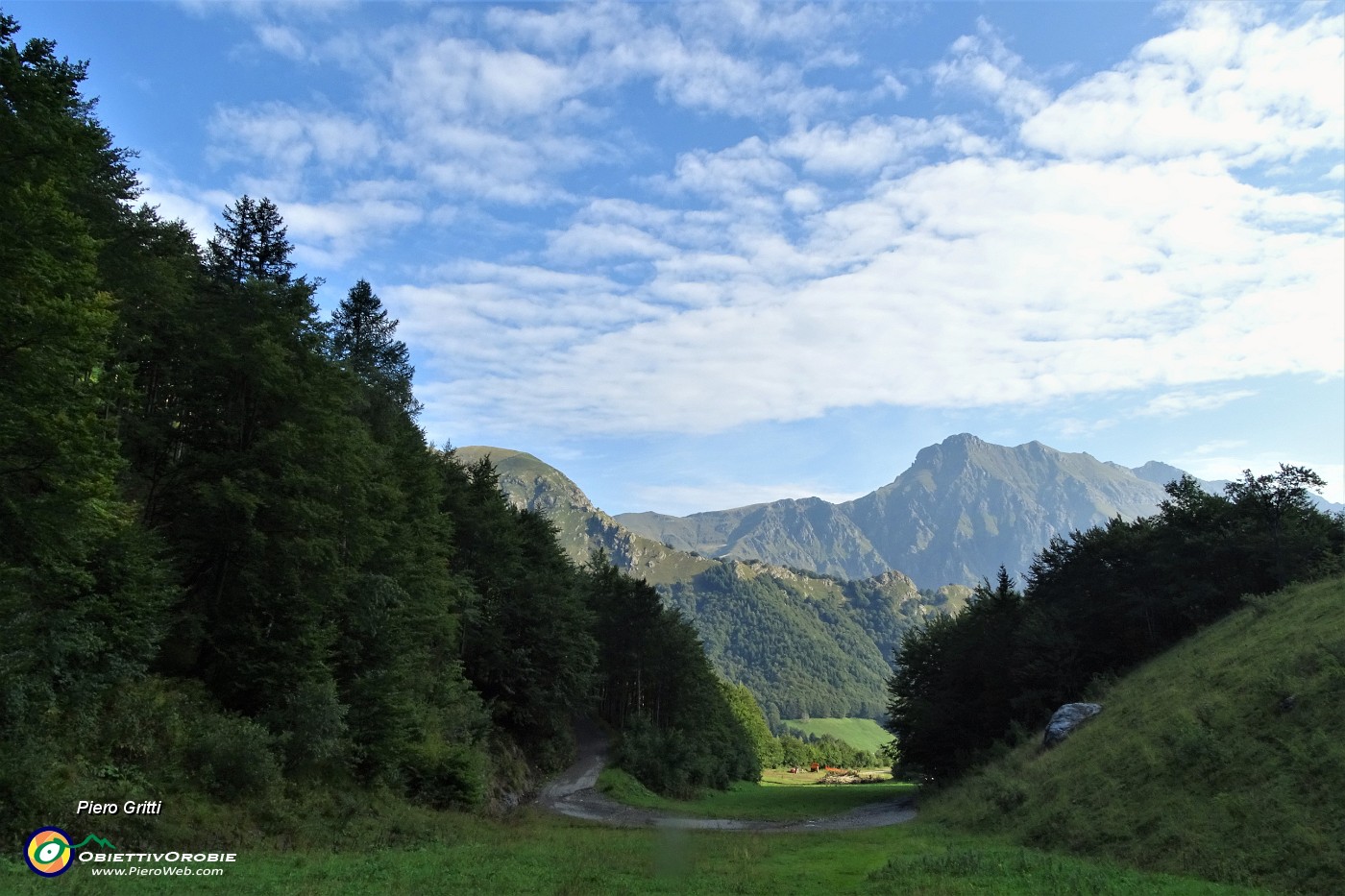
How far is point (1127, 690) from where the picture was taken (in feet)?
131

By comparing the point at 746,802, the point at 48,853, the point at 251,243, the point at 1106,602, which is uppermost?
the point at 251,243

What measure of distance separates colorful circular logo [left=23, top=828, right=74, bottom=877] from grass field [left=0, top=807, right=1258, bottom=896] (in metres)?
0.34

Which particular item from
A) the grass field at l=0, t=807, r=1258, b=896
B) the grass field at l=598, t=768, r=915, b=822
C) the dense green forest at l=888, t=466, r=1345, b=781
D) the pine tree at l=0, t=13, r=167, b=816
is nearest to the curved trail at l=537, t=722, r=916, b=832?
the grass field at l=598, t=768, r=915, b=822

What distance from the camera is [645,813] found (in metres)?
46.0

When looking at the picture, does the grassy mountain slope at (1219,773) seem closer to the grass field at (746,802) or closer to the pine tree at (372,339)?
the grass field at (746,802)

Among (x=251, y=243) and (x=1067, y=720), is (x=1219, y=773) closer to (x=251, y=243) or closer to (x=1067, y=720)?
(x=1067, y=720)

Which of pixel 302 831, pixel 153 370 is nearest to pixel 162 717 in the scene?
pixel 302 831

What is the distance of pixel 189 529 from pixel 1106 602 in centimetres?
6108

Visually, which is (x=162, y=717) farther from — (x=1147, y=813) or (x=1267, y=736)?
→ (x=1267, y=736)

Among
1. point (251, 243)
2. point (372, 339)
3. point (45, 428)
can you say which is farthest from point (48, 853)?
point (372, 339)

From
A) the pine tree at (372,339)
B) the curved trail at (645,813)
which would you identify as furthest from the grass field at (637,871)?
the pine tree at (372,339)

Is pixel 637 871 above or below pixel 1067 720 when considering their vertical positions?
below

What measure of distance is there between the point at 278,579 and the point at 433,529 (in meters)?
16.4

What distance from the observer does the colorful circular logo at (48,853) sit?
14508 mm
